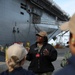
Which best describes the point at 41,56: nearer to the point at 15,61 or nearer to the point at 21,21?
the point at 15,61

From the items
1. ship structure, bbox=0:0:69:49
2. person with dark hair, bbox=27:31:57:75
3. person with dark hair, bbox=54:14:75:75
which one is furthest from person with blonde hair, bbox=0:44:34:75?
ship structure, bbox=0:0:69:49

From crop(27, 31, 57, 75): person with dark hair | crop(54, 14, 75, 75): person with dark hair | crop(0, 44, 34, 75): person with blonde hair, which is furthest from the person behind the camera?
crop(27, 31, 57, 75): person with dark hair

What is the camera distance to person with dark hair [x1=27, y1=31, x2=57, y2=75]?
5.15m

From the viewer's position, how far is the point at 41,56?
204 inches

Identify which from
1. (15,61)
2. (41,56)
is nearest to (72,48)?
(15,61)

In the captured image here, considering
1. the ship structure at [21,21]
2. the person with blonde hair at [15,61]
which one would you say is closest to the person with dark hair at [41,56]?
the person with blonde hair at [15,61]

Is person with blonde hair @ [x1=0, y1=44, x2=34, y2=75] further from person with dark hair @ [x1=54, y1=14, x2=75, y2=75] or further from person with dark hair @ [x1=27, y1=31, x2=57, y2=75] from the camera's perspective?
person with dark hair @ [x1=27, y1=31, x2=57, y2=75]

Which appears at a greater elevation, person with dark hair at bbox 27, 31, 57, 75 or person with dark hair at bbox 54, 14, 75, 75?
person with dark hair at bbox 54, 14, 75, 75

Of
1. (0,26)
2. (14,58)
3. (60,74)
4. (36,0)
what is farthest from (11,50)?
(36,0)

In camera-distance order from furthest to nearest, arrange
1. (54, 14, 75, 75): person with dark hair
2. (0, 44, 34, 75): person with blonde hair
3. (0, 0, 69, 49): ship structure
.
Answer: (0, 0, 69, 49): ship structure
(0, 44, 34, 75): person with blonde hair
(54, 14, 75, 75): person with dark hair

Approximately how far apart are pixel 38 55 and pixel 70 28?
370cm

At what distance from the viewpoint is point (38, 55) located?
17.0 feet

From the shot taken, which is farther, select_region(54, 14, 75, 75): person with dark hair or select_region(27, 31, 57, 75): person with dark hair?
select_region(27, 31, 57, 75): person with dark hair

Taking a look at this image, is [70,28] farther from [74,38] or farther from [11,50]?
[11,50]
